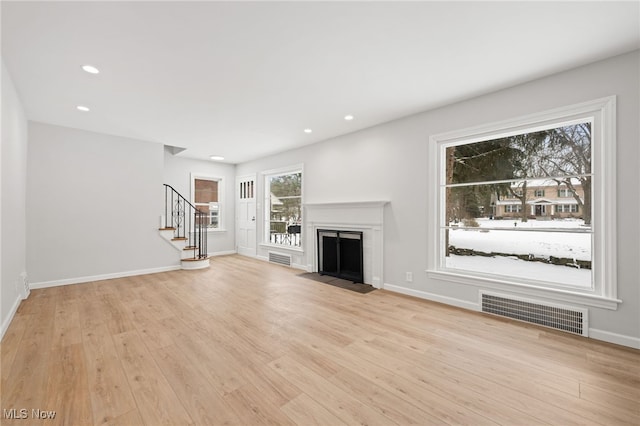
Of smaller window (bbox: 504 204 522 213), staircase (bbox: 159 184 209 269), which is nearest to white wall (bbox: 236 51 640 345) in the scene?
smaller window (bbox: 504 204 522 213)

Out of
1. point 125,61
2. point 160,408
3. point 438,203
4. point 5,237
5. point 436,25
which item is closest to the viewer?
point 160,408

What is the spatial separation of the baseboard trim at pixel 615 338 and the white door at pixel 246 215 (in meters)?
6.33

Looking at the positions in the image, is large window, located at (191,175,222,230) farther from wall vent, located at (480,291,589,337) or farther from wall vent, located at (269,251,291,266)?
wall vent, located at (480,291,589,337)

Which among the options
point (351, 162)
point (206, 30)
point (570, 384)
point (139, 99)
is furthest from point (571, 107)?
point (139, 99)

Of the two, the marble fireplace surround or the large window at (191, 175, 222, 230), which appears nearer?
the marble fireplace surround

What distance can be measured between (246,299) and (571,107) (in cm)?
440

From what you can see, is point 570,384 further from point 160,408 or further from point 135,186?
→ point 135,186

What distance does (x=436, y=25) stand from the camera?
83.8 inches

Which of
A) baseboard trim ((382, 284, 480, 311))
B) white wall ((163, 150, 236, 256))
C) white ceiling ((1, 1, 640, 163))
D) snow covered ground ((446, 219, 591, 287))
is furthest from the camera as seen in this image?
white wall ((163, 150, 236, 256))

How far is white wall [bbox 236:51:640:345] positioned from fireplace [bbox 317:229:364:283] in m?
0.58

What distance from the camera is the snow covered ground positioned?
2842mm

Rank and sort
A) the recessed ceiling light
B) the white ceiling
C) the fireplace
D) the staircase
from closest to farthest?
the white ceiling
the recessed ceiling light
the fireplace
the staircase

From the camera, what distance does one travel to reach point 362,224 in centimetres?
462

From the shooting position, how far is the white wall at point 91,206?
439cm
